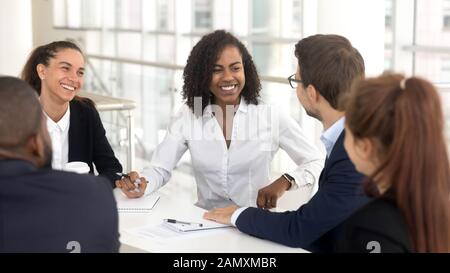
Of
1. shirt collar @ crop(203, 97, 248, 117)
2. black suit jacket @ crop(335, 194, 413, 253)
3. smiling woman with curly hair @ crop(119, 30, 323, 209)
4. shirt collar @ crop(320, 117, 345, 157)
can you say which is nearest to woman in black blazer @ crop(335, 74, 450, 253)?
black suit jacket @ crop(335, 194, 413, 253)

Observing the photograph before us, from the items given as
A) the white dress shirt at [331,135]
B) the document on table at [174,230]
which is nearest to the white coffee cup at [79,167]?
the document on table at [174,230]

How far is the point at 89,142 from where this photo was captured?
319cm

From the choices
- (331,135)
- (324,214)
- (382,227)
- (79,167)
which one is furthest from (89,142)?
(382,227)

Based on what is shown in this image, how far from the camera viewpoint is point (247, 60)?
3.23 m

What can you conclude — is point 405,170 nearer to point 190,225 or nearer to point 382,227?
point 382,227

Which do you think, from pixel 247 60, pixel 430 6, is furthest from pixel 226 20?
pixel 247 60

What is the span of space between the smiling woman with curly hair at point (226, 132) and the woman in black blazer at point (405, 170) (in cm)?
154

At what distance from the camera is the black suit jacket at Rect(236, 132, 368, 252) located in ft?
6.78

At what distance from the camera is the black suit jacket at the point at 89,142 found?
123 inches

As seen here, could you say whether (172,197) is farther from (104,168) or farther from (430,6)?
(430,6)

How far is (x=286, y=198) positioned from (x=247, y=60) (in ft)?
2.25

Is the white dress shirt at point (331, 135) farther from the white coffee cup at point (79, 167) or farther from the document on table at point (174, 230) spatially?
the white coffee cup at point (79, 167)

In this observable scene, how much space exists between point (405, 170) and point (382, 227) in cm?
13
